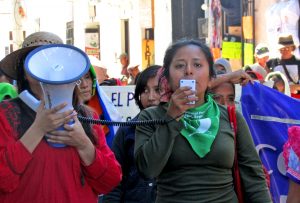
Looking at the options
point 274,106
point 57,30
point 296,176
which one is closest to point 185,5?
point 274,106

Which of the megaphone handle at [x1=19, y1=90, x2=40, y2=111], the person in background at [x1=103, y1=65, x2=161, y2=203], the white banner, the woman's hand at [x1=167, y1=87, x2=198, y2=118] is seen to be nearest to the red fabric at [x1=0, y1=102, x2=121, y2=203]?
the megaphone handle at [x1=19, y1=90, x2=40, y2=111]

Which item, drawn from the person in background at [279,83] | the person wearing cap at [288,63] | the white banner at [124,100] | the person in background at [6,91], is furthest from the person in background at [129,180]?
the person wearing cap at [288,63]

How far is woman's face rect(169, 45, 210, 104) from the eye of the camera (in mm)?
2977

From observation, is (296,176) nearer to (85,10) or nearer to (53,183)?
(53,183)

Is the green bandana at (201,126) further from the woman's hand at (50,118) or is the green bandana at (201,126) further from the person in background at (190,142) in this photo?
the woman's hand at (50,118)

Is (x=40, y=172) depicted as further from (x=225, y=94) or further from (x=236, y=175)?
(x=225, y=94)

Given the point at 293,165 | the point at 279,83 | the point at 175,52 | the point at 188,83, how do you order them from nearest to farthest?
the point at 188,83 < the point at 175,52 < the point at 293,165 < the point at 279,83

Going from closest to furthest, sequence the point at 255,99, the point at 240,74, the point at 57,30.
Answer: the point at 240,74, the point at 255,99, the point at 57,30

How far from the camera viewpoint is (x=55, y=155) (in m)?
2.75

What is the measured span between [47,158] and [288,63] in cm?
763

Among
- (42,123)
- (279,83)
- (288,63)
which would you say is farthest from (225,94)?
(288,63)

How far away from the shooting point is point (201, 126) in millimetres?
2982

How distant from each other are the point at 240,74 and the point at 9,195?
1542 mm

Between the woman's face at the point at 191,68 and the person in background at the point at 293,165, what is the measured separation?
2.41ft
